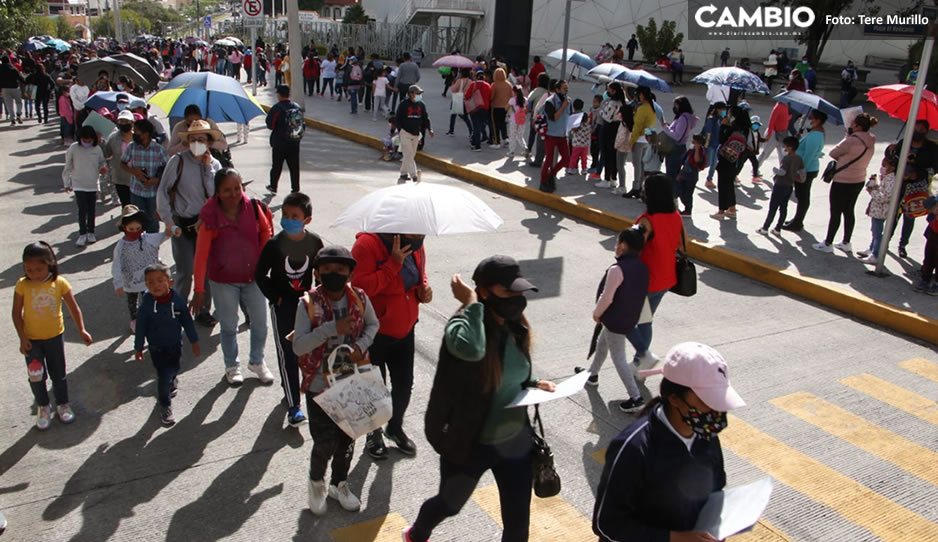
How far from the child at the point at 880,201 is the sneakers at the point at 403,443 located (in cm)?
702

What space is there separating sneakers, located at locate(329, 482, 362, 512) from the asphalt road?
0.16ft

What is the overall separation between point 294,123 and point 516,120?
19.4 feet

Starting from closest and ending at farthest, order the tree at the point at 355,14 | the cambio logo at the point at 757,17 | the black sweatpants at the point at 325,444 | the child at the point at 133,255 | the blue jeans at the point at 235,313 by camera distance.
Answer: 1. the black sweatpants at the point at 325,444
2. the blue jeans at the point at 235,313
3. the child at the point at 133,255
4. the cambio logo at the point at 757,17
5. the tree at the point at 355,14

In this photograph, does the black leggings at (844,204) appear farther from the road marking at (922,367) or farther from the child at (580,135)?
the child at (580,135)

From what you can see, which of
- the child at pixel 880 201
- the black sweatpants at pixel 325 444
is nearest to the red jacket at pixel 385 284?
the black sweatpants at pixel 325 444

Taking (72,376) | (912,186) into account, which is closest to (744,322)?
(912,186)

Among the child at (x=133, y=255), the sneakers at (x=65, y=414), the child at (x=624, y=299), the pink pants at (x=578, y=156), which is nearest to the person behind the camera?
the sneakers at (x=65, y=414)

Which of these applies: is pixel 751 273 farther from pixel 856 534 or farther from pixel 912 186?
pixel 856 534

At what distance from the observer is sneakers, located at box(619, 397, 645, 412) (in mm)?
5645

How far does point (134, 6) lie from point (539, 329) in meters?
152

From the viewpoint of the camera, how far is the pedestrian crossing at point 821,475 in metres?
4.30

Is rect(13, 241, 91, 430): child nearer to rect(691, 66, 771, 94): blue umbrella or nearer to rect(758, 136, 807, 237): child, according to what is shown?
rect(758, 136, 807, 237): child

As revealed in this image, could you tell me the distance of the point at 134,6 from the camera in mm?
137250

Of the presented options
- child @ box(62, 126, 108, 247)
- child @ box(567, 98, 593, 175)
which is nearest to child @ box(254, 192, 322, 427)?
child @ box(62, 126, 108, 247)
